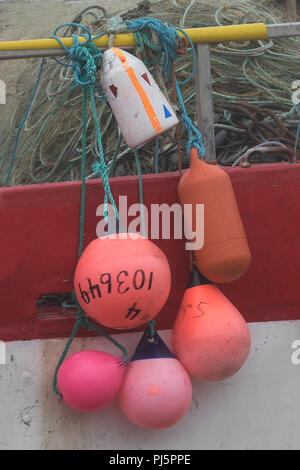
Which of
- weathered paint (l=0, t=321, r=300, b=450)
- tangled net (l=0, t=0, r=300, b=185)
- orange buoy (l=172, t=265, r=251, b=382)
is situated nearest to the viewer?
orange buoy (l=172, t=265, r=251, b=382)

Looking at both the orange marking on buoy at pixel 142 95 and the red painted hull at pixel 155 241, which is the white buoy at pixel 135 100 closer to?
the orange marking on buoy at pixel 142 95

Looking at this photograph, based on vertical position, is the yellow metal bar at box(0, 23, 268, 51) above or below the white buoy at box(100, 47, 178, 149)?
above

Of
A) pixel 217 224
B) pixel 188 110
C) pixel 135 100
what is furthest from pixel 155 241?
pixel 188 110

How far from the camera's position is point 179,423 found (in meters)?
2.61

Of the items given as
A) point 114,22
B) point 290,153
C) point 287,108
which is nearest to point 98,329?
point 290,153

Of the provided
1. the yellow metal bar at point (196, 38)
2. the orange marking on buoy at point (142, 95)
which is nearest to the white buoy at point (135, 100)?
the orange marking on buoy at point (142, 95)

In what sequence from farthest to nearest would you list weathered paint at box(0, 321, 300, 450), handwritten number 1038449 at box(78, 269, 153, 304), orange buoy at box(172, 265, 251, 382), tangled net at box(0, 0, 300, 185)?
tangled net at box(0, 0, 300, 185), weathered paint at box(0, 321, 300, 450), orange buoy at box(172, 265, 251, 382), handwritten number 1038449 at box(78, 269, 153, 304)

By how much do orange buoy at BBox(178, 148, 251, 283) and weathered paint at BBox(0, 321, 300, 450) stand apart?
441mm

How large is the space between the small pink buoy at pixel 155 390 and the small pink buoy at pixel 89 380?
0.23ft

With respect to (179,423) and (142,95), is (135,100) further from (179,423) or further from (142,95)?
(179,423)

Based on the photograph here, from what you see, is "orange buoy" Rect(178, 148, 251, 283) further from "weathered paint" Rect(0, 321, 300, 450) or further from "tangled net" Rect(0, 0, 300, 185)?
"tangled net" Rect(0, 0, 300, 185)

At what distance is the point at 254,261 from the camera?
2.72 m

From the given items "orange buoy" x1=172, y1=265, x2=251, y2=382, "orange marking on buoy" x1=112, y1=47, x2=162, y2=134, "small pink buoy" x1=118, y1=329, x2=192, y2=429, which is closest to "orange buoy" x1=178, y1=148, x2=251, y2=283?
"orange buoy" x1=172, y1=265, x2=251, y2=382

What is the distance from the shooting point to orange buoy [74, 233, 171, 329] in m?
2.27
